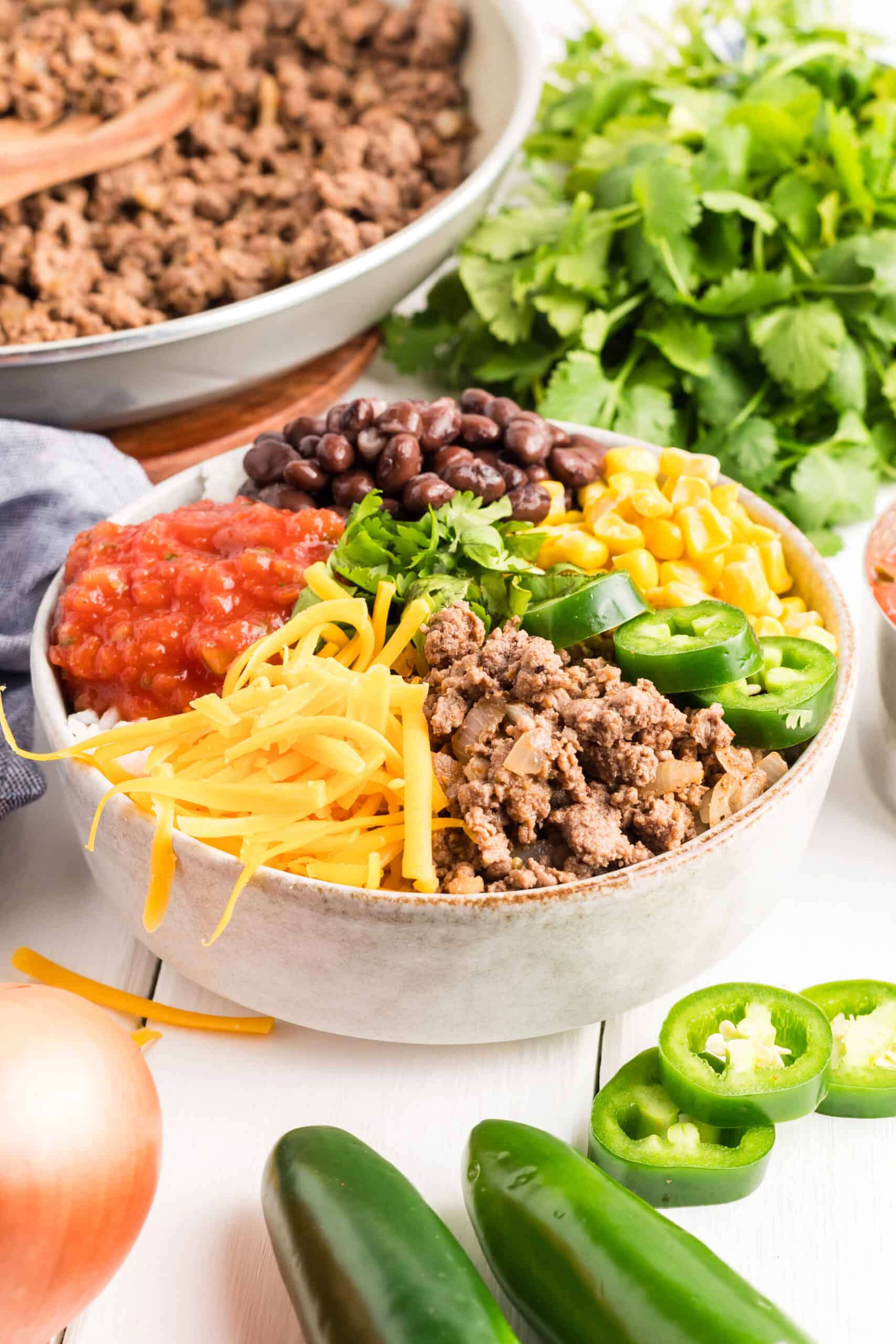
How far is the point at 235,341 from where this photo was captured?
3291 mm

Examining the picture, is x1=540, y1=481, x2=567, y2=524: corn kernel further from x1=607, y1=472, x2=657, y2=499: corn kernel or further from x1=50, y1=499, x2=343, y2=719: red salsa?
x1=50, y1=499, x2=343, y2=719: red salsa

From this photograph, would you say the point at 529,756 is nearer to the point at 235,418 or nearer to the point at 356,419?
the point at 356,419

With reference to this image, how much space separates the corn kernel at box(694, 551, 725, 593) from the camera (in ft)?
8.46

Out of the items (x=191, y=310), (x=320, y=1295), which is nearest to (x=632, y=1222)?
(x=320, y=1295)

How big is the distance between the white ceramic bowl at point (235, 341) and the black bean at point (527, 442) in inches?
33.1

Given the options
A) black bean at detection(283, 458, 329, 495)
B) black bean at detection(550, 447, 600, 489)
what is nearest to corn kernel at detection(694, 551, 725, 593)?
black bean at detection(550, 447, 600, 489)

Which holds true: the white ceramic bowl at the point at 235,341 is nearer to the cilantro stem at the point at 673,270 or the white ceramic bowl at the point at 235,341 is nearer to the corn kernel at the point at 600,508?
the cilantro stem at the point at 673,270

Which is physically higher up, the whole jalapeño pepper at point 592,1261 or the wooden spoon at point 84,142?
the wooden spoon at point 84,142

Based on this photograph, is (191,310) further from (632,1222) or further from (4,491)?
(632,1222)

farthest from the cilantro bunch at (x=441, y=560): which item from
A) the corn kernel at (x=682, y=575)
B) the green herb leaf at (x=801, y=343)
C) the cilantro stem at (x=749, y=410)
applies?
the green herb leaf at (x=801, y=343)

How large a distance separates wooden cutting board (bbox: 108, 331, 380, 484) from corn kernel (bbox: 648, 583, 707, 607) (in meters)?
1.50

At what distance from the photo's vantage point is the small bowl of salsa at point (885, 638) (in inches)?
102

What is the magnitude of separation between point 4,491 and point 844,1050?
216 centimetres

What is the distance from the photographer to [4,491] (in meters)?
3.01
